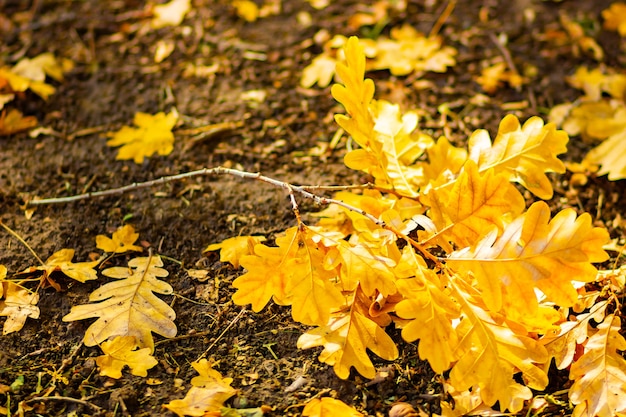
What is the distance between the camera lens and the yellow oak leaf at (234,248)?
1.51 meters

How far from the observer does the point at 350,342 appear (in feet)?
4.24

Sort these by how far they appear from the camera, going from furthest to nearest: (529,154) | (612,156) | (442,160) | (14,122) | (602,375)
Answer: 1. (14,122)
2. (612,156)
3. (442,160)
4. (529,154)
5. (602,375)

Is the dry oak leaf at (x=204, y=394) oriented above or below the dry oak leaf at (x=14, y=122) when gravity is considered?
below

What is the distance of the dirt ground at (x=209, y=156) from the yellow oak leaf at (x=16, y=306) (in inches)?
0.8

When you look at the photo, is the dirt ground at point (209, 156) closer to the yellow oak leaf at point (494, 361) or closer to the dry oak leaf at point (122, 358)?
the dry oak leaf at point (122, 358)

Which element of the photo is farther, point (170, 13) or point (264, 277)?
point (170, 13)

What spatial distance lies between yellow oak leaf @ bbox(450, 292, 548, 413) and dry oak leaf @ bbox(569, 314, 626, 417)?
0.10 metres

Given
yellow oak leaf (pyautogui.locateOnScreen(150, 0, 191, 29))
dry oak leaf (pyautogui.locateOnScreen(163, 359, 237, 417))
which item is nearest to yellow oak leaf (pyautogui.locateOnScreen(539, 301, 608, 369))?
dry oak leaf (pyautogui.locateOnScreen(163, 359, 237, 417))

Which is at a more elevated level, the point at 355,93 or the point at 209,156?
the point at 355,93

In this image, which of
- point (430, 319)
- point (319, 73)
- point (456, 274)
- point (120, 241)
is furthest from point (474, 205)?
point (319, 73)

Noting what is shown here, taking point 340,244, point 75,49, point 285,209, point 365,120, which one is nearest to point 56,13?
point 75,49

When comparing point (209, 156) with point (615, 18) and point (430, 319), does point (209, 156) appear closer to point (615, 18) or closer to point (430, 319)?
point (430, 319)

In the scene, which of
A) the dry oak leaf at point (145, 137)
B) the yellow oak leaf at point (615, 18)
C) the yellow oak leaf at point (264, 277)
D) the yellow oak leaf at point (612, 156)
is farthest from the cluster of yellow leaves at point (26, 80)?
the yellow oak leaf at point (615, 18)

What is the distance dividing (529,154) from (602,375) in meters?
0.52
